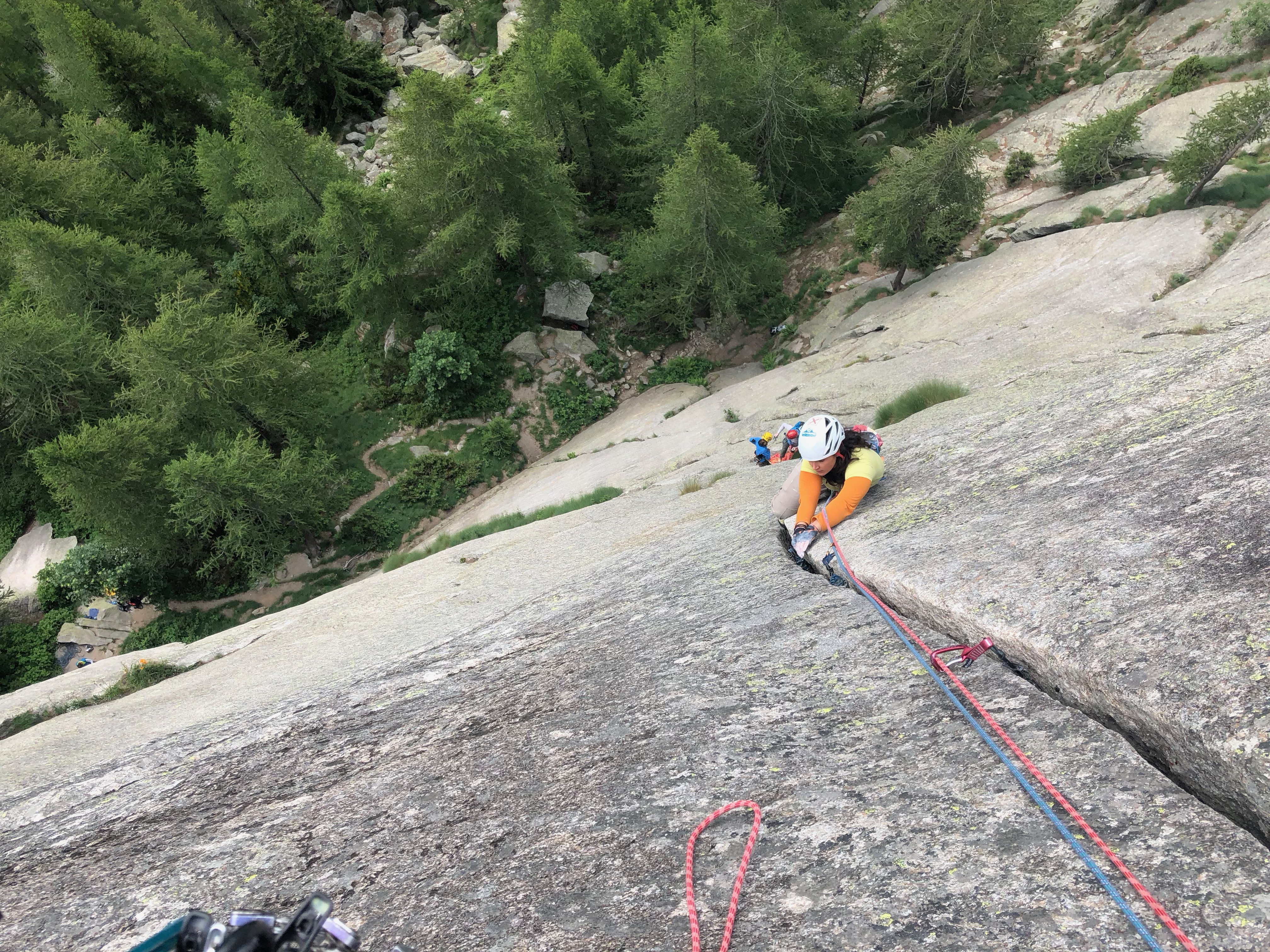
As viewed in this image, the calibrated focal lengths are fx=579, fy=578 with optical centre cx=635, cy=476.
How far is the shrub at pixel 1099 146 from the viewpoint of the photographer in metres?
18.7

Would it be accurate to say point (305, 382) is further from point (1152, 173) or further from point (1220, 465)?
point (1152, 173)

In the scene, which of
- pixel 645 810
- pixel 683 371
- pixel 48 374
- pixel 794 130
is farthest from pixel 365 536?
pixel 794 130

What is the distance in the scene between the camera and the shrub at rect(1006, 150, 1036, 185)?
72.5 ft

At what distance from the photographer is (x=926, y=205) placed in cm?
1853

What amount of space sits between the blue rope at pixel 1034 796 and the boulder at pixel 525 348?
21.7 m

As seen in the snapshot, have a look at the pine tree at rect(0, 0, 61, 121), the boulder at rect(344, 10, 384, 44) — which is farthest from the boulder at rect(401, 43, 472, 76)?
the pine tree at rect(0, 0, 61, 121)

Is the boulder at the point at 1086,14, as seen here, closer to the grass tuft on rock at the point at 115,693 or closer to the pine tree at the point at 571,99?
the pine tree at the point at 571,99

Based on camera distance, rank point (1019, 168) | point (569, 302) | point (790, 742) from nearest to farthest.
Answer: point (790, 742) → point (1019, 168) → point (569, 302)

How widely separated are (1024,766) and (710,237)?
64.6 ft

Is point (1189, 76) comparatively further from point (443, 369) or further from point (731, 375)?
point (443, 369)

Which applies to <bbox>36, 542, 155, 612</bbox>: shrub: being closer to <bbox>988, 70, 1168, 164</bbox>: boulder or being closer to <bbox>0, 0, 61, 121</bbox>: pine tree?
<bbox>0, 0, 61, 121</bbox>: pine tree

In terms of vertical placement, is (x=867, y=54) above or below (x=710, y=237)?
above

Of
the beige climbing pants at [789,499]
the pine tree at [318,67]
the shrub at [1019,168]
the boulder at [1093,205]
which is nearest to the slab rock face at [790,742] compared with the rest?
the beige climbing pants at [789,499]

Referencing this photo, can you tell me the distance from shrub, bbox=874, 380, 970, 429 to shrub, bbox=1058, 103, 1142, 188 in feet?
46.4
